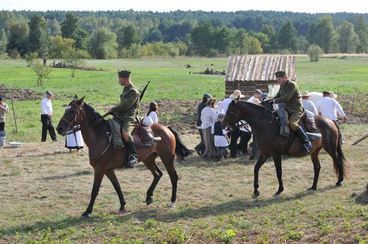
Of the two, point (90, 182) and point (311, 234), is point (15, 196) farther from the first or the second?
point (311, 234)

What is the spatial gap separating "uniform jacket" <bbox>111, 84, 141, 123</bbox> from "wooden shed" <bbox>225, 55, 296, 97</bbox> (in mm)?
12167

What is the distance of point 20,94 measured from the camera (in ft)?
119

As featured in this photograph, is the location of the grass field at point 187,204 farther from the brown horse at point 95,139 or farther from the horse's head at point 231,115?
the horse's head at point 231,115

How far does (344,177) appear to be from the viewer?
13914mm

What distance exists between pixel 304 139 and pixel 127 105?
13.2 feet

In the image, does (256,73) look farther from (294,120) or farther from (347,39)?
(347,39)

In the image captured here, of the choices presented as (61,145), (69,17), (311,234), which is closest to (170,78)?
(61,145)

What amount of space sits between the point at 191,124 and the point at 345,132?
5.90m

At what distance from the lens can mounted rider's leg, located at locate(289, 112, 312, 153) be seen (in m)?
12.8

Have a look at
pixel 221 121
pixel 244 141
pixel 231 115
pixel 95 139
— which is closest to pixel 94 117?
pixel 95 139

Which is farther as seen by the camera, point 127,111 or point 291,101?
point 291,101

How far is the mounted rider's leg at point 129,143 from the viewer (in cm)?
1161

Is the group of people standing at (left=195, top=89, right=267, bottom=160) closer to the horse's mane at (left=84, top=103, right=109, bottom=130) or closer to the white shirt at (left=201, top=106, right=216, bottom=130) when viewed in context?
the white shirt at (left=201, top=106, right=216, bottom=130)

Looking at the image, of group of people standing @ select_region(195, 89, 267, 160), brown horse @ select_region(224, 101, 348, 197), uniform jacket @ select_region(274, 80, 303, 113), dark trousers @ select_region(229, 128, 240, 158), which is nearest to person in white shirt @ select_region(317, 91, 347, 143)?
group of people standing @ select_region(195, 89, 267, 160)
